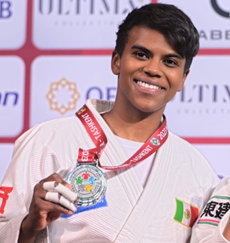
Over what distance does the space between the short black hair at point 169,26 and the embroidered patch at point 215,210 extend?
53 centimetres

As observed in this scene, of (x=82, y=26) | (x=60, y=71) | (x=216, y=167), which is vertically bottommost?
(x=216, y=167)

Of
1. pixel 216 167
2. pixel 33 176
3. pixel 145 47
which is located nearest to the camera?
pixel 33 176

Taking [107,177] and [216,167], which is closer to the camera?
[107,177]

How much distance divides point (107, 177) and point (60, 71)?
2.96ft

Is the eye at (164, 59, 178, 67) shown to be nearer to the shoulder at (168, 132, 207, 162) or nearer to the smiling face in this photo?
the smiling face

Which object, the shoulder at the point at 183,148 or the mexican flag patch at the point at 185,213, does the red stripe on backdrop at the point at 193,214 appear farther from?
the shoulder at the point at 183,148

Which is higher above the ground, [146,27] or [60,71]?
[146,27]

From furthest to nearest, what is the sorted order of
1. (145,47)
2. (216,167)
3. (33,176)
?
(216,167)
(145,47)
(33,176)

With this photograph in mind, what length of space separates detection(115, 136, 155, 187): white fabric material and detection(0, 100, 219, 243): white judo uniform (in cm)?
4

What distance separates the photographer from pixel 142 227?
1902 mm

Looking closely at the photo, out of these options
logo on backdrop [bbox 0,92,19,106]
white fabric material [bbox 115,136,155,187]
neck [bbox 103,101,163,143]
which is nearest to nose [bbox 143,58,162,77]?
neck [bbox 103,101,163,143]

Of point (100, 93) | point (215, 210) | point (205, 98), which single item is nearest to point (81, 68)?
point (100, 93)

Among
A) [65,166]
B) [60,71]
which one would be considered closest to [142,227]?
[65,166]

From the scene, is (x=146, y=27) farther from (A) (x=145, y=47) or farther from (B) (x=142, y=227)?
(B) (x=142, y=227)
